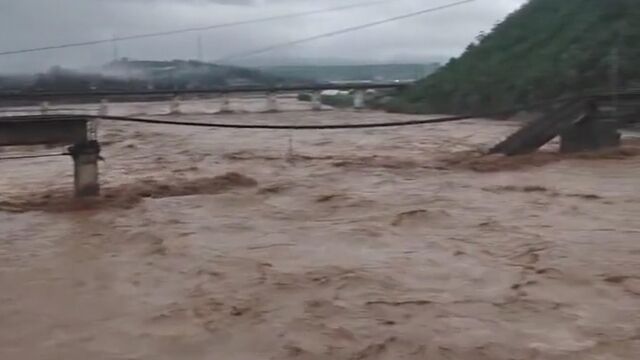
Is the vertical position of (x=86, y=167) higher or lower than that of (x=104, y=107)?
higher

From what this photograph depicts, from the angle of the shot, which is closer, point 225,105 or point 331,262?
point 331,262

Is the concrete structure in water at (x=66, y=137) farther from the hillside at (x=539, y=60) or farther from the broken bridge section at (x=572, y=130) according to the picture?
the hillside at (x=539, y=60)

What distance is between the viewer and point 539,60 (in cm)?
3369

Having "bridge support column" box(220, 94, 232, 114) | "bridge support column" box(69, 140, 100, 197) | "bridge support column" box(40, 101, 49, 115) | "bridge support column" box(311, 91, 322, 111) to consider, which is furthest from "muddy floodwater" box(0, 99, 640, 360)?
"bridge support column" box(311, 91, 322, 111)

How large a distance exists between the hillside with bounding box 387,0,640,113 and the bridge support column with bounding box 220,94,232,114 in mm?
6843

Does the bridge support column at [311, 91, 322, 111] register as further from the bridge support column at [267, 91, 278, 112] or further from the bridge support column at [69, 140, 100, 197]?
the bridge support column at [69, 140, 100, 197]

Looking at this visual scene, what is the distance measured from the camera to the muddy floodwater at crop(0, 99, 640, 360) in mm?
6422

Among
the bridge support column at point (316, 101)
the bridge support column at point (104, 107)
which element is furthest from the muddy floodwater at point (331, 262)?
the bridge support column at point (316, 101)

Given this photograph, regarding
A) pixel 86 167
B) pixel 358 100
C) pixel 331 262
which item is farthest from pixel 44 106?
pixel 331 262

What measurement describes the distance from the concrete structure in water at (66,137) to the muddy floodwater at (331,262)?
0.40 m

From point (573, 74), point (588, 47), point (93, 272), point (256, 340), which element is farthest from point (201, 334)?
point (588, 47)

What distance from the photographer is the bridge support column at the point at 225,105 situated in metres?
36.8

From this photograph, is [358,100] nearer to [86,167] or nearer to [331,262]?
[86,167]

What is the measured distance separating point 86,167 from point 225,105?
25449 mm
